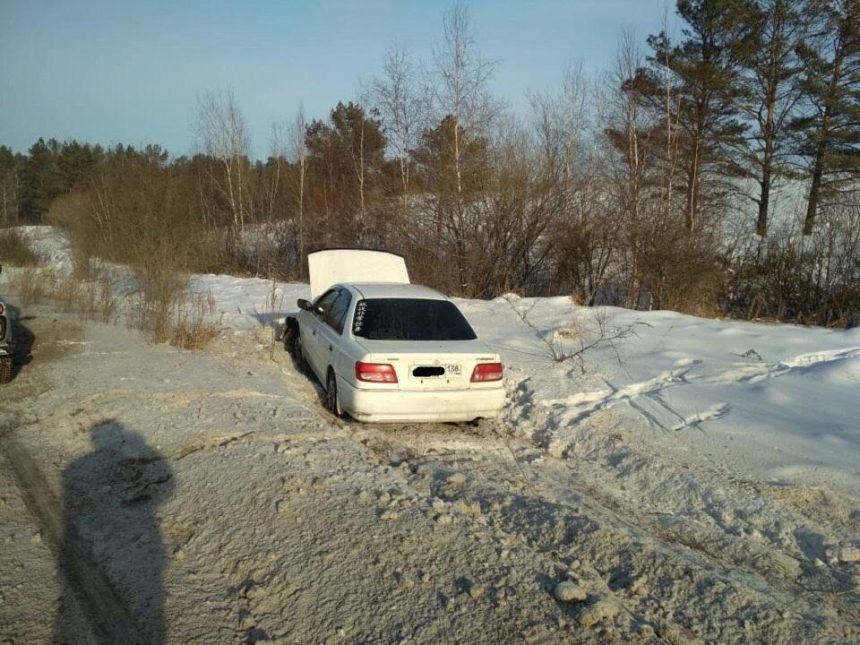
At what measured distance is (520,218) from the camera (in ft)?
59.8

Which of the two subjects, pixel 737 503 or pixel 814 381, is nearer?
pixel 737 503

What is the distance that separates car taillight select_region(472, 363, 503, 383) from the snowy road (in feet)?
2.00

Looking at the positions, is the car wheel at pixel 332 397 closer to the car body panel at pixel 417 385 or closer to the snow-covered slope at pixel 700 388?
the car body panel at pixel 417 385

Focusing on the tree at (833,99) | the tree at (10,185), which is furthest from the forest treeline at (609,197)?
the tree at (10,185)

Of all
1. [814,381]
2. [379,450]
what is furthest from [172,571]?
[814,381]

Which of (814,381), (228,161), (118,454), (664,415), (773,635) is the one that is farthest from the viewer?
(228,161)

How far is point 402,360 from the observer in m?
6.54

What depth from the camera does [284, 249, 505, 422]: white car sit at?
257 inches

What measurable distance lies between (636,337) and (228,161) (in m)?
24.9

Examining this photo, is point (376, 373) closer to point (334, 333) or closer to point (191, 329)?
point (334, 333)

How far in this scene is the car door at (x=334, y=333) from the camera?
721cm

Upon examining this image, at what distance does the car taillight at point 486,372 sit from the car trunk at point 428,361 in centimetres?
4

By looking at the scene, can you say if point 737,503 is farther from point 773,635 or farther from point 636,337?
point 636,337

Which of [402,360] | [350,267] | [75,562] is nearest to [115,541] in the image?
[75,562]
